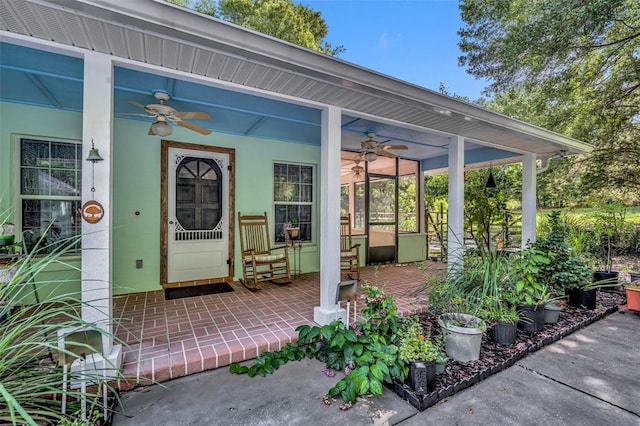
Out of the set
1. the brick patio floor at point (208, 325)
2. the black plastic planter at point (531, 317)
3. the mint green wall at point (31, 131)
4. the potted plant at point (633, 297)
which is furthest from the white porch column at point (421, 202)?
the mint green wall at point (31, 131)

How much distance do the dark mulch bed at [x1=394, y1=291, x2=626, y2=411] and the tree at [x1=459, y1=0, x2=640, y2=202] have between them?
4303 mm

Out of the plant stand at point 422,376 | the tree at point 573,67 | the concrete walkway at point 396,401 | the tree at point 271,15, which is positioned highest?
the tree at point 271,15

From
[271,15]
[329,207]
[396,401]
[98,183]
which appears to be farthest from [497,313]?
[271,15]

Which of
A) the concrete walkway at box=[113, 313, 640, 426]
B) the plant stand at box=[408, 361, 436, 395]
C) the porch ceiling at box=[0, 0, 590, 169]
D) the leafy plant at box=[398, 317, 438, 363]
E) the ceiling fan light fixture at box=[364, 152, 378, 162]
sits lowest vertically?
the concrete walkway at box=[113, 313, 640, 426]

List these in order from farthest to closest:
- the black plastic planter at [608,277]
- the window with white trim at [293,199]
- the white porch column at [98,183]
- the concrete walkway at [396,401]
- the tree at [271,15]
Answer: the tree at [271,15] → the window with white trim at [293,199] → the black plastic planter at [608,277] → the white porch column at [98,183] → the concrete walkway at [396,401]

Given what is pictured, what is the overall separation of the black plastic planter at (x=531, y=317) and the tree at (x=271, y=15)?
9439mm

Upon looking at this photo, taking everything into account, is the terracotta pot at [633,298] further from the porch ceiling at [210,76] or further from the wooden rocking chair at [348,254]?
the wooden rocking chair at [348,254]

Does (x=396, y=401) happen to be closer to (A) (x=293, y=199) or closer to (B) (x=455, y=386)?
(B) (x=455, y=386)

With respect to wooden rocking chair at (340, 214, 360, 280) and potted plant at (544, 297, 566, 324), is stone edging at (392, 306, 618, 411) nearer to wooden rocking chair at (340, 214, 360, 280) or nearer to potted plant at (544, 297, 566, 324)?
potted plant at (544, 297, 566, 324)

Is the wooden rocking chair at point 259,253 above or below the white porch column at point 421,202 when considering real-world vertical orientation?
below

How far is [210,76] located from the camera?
230 centimetres

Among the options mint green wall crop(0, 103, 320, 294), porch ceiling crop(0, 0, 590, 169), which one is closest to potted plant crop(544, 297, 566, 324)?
porch ceiling crop(0, 0, 590, 169)

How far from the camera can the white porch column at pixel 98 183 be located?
1931 millimetres

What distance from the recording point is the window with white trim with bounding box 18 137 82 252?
133 inches
